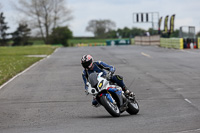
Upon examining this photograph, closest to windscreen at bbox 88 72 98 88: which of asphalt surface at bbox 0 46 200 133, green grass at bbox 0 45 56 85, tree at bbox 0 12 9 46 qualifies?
asphalt surface at bbox 0 46 200 133

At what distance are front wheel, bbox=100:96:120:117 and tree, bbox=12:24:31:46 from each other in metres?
90.3

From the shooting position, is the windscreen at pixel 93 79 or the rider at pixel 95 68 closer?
the windscreen at pixel 93 79

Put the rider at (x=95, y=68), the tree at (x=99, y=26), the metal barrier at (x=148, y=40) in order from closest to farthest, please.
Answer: the rider at (x=95, y=68) < the metal barrier at (x=148, y=40) < the tree at (x=99, y=26)

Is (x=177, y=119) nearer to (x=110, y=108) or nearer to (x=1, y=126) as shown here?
(x=110, y=108)

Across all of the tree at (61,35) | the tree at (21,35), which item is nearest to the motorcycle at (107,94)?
the tree at (61,35)

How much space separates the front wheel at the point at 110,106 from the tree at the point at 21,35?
90.3 metres

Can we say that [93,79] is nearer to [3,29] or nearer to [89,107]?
[89,107]

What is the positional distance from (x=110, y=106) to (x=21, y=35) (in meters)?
98.3

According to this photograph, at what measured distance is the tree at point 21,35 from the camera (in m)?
102

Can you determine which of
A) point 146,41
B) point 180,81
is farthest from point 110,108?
point 146,41

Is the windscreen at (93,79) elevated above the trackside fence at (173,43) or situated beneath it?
elevated above

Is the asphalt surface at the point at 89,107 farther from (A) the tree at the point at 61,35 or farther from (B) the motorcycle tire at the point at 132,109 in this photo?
(A) the tree at the point at 61,35

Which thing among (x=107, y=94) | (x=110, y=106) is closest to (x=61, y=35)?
(x=107, y=94)

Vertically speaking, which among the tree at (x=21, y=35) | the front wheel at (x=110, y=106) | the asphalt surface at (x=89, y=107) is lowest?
the tree at (x=21, y=35)
